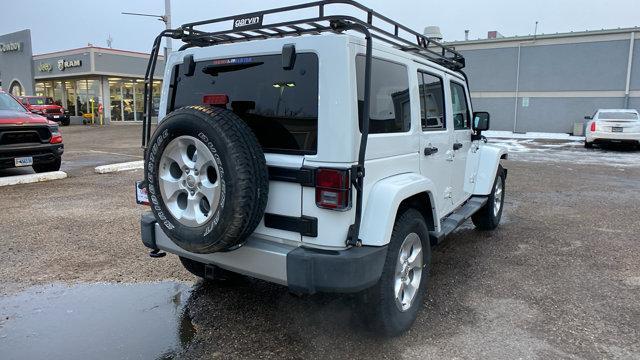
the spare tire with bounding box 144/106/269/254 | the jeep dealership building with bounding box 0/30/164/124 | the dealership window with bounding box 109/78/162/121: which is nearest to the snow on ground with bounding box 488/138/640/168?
the spare tire with bounding box 144/106/269/254

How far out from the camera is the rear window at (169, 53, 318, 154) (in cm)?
287

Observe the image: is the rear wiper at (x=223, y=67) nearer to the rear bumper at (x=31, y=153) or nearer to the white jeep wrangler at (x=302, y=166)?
the white jeep wrangler at (x=302, y=166)

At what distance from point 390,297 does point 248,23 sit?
2156mm

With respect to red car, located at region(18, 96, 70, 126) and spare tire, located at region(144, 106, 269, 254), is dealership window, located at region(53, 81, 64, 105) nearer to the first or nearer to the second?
red car, located at region(18, 96, 70, 126)

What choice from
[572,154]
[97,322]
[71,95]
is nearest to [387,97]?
[97,322]

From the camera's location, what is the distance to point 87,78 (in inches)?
1218

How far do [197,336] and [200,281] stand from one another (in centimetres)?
103

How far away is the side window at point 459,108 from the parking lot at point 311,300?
141cm

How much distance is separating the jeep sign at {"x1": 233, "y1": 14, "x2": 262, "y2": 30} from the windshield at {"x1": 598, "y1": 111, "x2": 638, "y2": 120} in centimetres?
1728

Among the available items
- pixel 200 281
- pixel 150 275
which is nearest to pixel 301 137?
pixel 200 281

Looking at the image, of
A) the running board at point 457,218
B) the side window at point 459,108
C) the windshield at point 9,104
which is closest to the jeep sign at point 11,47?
the windshield at point 9,104

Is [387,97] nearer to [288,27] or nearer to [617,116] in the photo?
[288,27]

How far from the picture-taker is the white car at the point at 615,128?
52.4 feet

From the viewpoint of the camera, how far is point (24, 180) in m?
8.94
